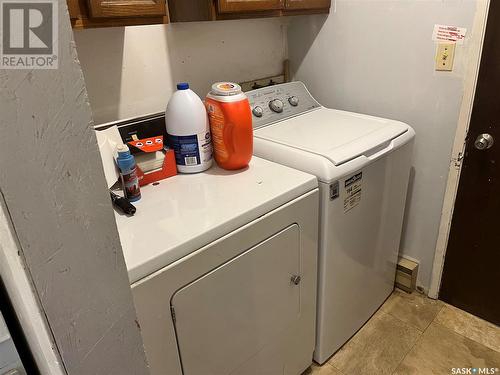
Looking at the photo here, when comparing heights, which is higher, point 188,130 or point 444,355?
point 188,130

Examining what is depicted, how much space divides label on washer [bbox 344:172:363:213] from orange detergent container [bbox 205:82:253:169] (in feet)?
1.23

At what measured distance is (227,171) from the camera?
4.49 ft

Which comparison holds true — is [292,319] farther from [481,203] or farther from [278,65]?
[278,65]

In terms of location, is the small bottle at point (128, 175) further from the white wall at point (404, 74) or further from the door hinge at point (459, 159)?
the door hinge at point (459, 159)

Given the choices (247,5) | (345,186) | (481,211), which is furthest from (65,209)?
(481,211)

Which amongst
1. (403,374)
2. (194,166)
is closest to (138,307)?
(194,166)

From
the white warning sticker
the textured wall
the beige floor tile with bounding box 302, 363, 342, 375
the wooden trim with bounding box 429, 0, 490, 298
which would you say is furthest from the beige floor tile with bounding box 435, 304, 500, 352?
the textured wall

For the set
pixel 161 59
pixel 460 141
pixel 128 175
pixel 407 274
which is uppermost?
pixel 161 59

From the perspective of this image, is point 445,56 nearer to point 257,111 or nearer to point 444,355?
point 257,111

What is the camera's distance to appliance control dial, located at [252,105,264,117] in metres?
1.69

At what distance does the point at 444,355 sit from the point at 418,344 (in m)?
0.11

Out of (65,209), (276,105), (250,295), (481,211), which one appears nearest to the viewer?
(65,209)

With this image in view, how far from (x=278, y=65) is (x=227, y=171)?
975mm

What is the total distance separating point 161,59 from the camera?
159cm
